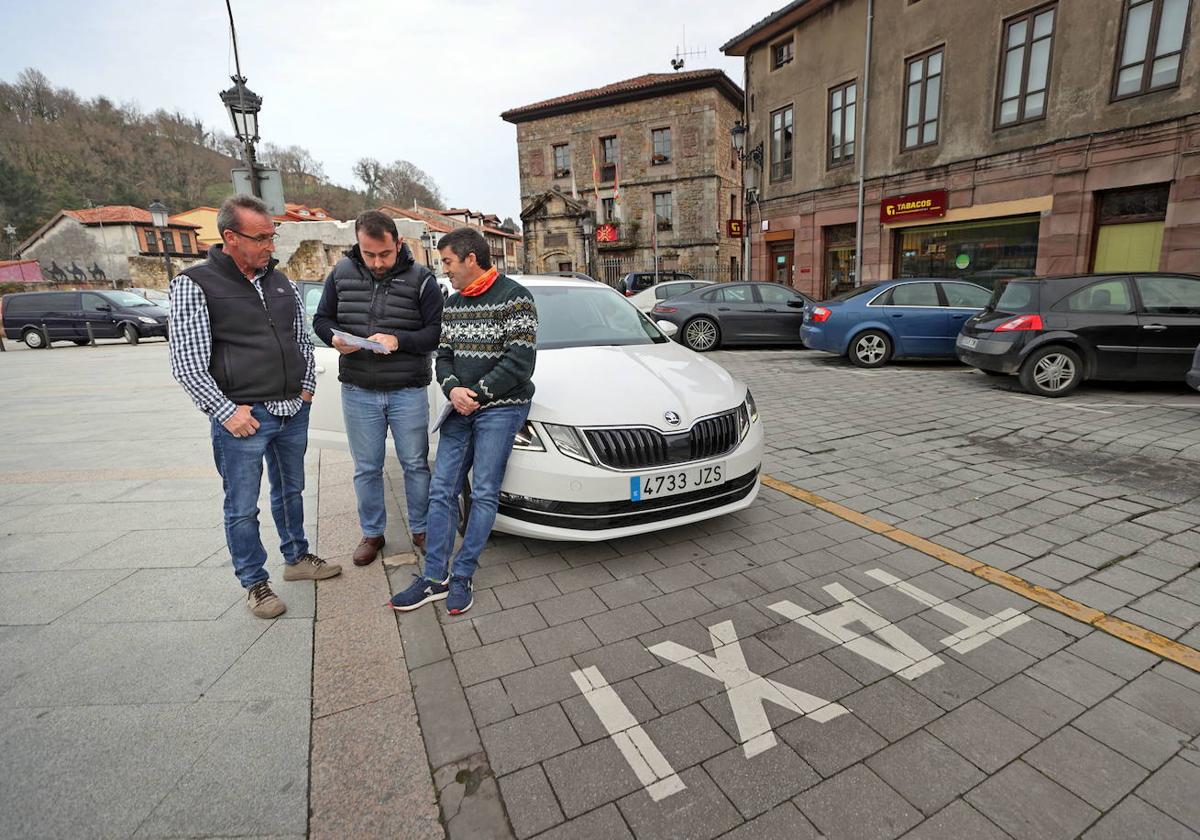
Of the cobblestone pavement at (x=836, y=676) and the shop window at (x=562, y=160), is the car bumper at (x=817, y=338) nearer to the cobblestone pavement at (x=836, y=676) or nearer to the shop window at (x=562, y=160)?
the cobblestone pavement at (x=836, y=676)

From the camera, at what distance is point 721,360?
11.8 meters

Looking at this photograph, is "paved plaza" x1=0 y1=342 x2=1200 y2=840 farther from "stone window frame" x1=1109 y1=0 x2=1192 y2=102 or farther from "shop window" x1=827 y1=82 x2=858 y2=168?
"shop window" x1=827 y1=82 x2=858 y2=168

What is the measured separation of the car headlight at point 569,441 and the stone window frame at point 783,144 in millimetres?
19958

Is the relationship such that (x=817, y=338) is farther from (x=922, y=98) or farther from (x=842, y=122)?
(x=842, y=122)

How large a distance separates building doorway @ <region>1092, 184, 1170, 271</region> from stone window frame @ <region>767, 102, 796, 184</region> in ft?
30.8

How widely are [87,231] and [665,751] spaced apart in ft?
195

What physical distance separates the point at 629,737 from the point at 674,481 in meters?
1.40

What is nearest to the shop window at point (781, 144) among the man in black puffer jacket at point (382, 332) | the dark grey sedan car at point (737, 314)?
the dark grey sedan car at point (737, 314)

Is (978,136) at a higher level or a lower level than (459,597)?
higher

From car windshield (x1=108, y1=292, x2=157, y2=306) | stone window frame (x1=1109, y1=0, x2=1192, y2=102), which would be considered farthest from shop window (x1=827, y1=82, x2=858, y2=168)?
car windshield (x1=108, y1=292, x2=157, y2=306)

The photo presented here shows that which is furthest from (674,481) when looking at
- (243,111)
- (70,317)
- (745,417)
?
(70,317)

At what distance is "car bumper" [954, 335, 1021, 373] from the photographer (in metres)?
7.77

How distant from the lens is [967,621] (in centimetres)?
286

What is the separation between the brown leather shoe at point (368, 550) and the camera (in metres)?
3.55
